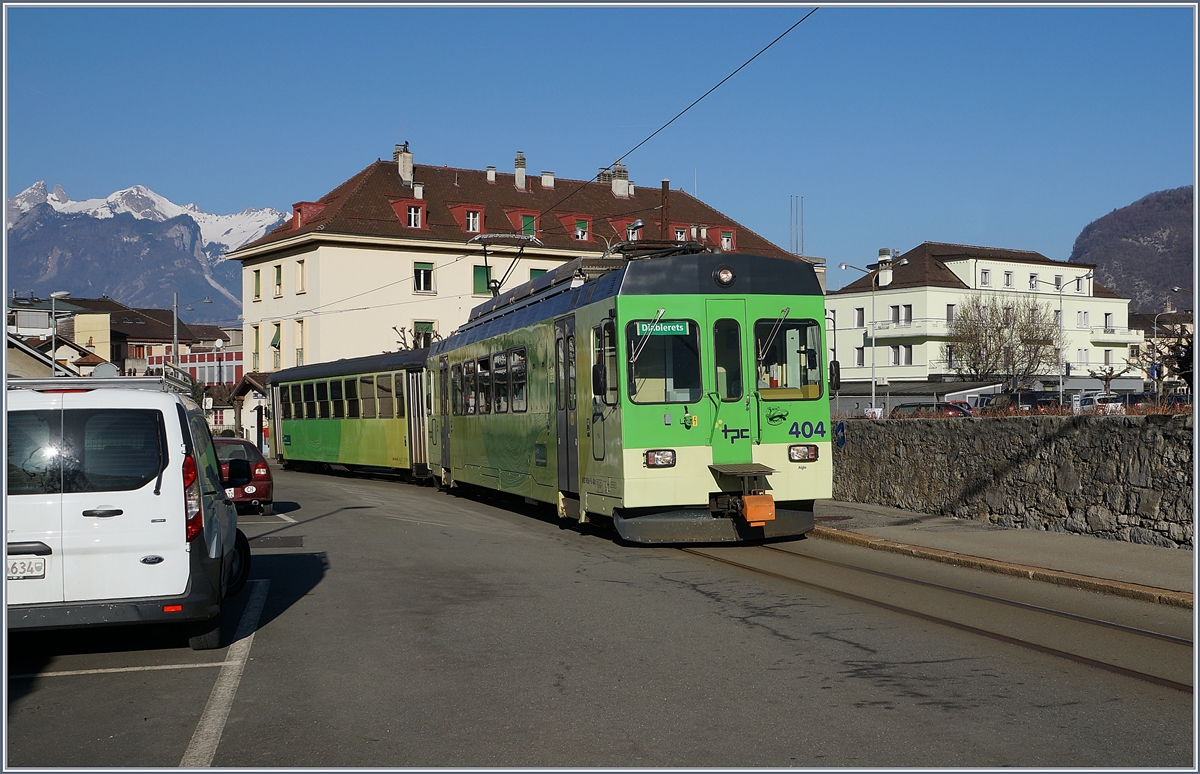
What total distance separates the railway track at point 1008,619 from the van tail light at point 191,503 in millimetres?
5233

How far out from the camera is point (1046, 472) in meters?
14.3

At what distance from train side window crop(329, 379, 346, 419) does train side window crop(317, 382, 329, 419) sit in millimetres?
455

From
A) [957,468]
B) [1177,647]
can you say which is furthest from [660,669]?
[957,468]

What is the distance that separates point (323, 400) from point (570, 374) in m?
21.5

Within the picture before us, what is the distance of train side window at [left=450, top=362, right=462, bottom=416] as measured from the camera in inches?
897

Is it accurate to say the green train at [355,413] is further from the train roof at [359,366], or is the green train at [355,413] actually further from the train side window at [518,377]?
the train side window at [518,377]

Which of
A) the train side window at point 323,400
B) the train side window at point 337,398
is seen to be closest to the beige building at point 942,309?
the train side window at point 323,400

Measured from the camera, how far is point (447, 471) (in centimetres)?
2477

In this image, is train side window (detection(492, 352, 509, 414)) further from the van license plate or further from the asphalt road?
the van license plate

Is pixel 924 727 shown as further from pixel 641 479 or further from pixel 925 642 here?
pixel 641 479

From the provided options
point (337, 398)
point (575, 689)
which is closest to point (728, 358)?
point (575, 689)

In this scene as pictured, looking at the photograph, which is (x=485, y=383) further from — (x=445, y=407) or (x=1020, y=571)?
(x=1020, y=571)

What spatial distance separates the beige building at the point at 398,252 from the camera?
6119cm

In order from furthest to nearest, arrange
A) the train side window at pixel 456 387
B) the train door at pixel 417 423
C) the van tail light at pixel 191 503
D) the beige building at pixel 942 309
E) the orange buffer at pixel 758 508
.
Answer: the beige building at pixel 942 309, the train door at pixel 417 423, the train side window at pixel 456 387, the orange buffer at pixel 758 508, the van tail light at pixel 191 503
